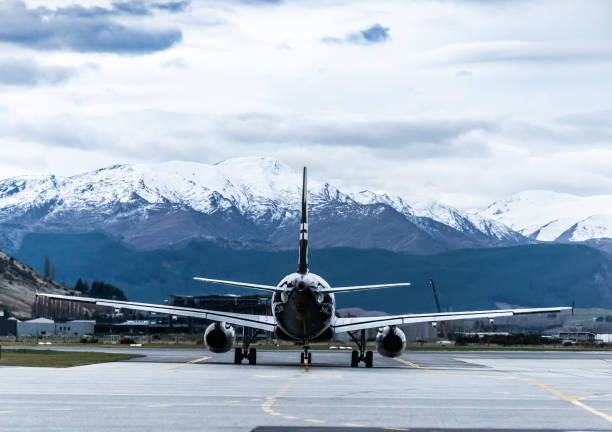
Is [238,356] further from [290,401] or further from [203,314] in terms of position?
[290,401]

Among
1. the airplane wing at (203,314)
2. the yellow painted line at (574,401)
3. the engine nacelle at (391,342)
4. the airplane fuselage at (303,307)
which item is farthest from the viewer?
the engine nacelle at (391,342)

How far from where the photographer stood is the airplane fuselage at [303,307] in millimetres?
52844

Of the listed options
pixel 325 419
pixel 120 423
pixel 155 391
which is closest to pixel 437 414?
pixel 325 419

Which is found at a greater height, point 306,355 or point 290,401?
point 306,355

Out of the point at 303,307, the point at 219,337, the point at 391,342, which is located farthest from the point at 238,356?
the point at 391,342

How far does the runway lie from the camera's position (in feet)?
76.8

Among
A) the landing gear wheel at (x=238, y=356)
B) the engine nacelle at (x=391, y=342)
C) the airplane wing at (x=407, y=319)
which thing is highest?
the airplane wing at (x=407, y=319)

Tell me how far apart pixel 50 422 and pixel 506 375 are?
29824 mm

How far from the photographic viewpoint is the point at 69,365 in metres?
52.4

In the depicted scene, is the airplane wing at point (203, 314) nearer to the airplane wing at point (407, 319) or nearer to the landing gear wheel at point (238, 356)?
the landing gear wheel at point (238, 356)

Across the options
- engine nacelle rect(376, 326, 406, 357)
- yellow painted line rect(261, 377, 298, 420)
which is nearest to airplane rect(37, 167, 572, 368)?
engine nacelle rect(376, 326, 406, 357)

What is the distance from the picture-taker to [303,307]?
2089 inches

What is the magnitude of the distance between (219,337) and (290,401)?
30306 mm

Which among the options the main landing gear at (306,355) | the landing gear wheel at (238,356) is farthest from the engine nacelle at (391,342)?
the landing gear wheel at (238,356)
